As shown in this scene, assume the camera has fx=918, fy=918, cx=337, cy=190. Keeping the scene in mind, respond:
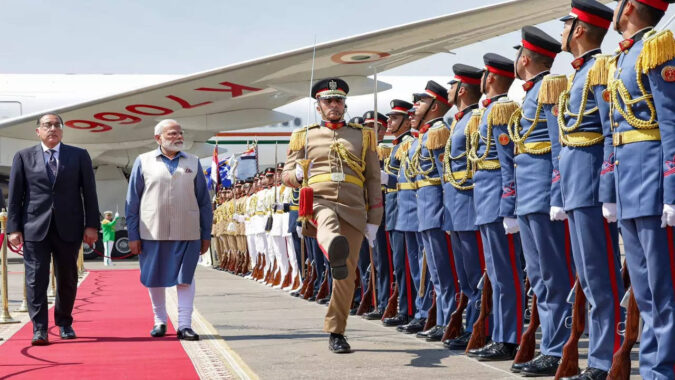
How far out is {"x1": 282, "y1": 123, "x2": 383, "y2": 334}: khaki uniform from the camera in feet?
18.6

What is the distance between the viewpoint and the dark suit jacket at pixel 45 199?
21.4ft

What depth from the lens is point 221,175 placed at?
2017 cm

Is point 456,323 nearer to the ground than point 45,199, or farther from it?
nearer to the ground

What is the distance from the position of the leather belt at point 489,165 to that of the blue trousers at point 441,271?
98 cm

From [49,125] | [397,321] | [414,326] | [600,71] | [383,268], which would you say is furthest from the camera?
[383,268]

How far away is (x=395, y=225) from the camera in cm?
748

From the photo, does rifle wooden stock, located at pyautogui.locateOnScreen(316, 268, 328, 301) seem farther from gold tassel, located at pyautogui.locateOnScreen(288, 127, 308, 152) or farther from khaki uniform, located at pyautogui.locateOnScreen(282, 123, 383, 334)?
gold tassel, located at pyautogui.locateOnScreen(288, 127, 308, 152)

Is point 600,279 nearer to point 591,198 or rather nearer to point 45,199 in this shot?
point 591,198

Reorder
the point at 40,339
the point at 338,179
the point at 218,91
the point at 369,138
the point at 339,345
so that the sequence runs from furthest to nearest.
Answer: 1. the point at 218,91
2. the point at 40,339
3. the point at 369,138
4. the point at 338,179
5. the point at 339,345

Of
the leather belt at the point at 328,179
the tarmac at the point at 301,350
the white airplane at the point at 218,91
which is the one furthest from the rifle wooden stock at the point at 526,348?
the white airplane at the point at 218,91

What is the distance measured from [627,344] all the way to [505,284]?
145 centimetres

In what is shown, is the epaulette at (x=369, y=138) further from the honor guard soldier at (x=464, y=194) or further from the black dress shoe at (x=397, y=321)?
the black dress shoe at (x=397, y=321)

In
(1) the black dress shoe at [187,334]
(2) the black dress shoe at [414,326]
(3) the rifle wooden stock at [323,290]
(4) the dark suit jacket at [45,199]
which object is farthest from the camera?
(3) the rifle wooden stock at [323,290]

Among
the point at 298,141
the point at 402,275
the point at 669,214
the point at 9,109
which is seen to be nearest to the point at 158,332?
the point at 298,141
